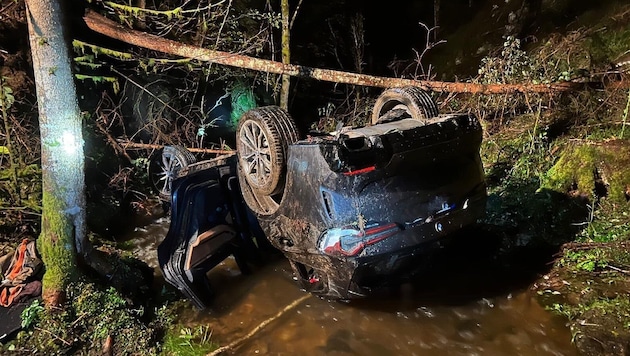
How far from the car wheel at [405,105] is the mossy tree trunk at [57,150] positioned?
9.35 feet

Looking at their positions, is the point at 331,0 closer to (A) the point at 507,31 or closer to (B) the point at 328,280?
(A) the point at 507,31

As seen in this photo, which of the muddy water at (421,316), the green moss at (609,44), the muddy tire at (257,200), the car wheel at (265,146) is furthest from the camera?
the green moss at (609,44)

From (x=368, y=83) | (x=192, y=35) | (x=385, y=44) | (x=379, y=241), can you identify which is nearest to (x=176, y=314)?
(x=379, y=241)

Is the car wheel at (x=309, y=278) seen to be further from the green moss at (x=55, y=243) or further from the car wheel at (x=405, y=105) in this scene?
the green moss at (x=55, y=243)

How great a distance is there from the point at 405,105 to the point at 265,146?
56.6 inches

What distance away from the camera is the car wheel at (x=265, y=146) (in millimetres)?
3375

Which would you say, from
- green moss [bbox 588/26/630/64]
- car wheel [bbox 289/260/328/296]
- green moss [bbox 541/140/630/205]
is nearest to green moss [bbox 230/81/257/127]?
car wheel [bbox 289/260/328/296]

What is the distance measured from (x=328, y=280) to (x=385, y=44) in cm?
864

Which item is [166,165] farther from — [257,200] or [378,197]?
[378,197]

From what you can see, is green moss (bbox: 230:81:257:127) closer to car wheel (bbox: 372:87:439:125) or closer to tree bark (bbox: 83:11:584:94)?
tree bark (bbox: 83:11:584:94)

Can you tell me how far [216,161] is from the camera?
4.34 metres

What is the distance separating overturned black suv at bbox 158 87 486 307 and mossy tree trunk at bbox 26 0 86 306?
2.80ft

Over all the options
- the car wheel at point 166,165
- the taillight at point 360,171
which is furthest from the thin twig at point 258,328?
the car wheel at point 166,165

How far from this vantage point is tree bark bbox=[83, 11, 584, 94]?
4477mm
